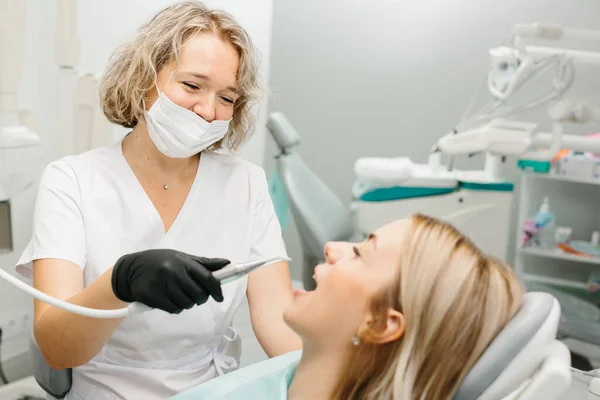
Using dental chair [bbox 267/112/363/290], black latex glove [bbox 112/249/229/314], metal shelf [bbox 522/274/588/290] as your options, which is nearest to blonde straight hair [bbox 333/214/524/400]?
black latex glove [bbox 112/249/229/314]

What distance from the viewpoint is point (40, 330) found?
111 cm

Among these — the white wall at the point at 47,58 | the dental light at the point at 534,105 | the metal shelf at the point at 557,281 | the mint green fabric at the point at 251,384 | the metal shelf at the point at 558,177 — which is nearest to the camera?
the mint green fabric at the point at 251,384

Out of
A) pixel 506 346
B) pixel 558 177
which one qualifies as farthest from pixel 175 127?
Answer: pixel 558 177

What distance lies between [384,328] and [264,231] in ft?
1.66

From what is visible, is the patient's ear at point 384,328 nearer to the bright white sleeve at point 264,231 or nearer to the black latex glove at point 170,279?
the black latex glove at point 170,279

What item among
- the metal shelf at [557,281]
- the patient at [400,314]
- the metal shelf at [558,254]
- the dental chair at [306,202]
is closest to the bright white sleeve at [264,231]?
the patient at [400,314]

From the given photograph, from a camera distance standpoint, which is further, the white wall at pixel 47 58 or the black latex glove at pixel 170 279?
the white wall at pixel 47 58

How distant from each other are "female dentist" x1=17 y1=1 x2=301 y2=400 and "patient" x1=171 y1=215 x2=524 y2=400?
0.26 meters

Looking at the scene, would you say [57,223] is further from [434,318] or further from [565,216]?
[565,216]

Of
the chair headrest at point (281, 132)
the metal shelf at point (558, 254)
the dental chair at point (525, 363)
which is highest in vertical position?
the chair headrest at point (281, 132)

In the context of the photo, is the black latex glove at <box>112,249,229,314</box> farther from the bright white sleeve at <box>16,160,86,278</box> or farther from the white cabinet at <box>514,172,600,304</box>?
the white cabinet at <box>514,172,600,304</box>

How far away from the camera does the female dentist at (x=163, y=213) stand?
120cm

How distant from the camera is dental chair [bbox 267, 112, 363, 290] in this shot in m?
2.62

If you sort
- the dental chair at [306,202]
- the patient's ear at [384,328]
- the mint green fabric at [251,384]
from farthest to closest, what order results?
1. the dental chair at [306,202]
2. the mint green fabric at [251,384]
3. the patient's ear at [384,328]
